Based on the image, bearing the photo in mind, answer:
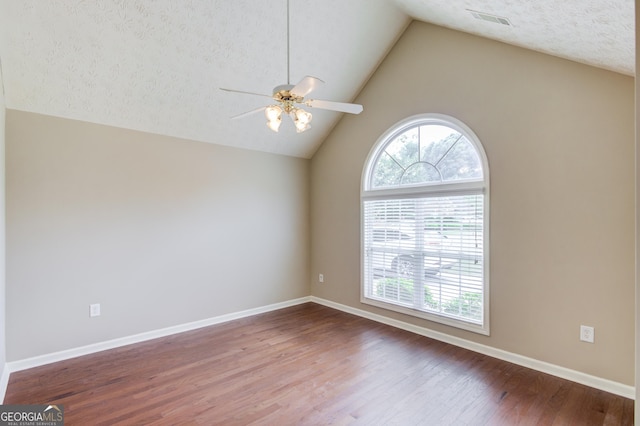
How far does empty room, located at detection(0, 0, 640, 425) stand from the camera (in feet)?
7.79

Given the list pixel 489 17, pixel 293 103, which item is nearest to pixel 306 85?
pixel 293 103

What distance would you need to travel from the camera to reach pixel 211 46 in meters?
2.99

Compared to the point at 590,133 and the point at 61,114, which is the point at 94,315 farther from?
the point at 590,133

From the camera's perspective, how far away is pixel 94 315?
3221 mm

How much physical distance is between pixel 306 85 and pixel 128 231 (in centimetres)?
269

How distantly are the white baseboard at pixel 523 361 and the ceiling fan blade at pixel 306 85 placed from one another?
9.71 feet

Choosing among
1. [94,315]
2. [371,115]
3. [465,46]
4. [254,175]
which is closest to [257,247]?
[254,175]

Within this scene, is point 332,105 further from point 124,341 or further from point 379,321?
point 124,341

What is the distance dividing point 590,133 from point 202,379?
12.6ft

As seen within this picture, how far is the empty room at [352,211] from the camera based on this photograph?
2373 mm

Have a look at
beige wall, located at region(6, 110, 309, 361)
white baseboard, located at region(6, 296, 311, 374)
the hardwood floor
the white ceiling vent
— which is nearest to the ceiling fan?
the white ceiling vent

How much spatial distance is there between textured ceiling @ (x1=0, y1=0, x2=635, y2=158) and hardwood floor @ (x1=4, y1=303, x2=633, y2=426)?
246 centimetres

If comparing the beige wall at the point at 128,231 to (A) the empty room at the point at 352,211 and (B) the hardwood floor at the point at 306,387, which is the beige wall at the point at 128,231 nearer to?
(A) the empty room at the point at 352,211

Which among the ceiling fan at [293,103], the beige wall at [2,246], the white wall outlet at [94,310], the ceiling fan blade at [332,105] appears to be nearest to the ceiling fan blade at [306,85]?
the ceiling fan at [293,103]
